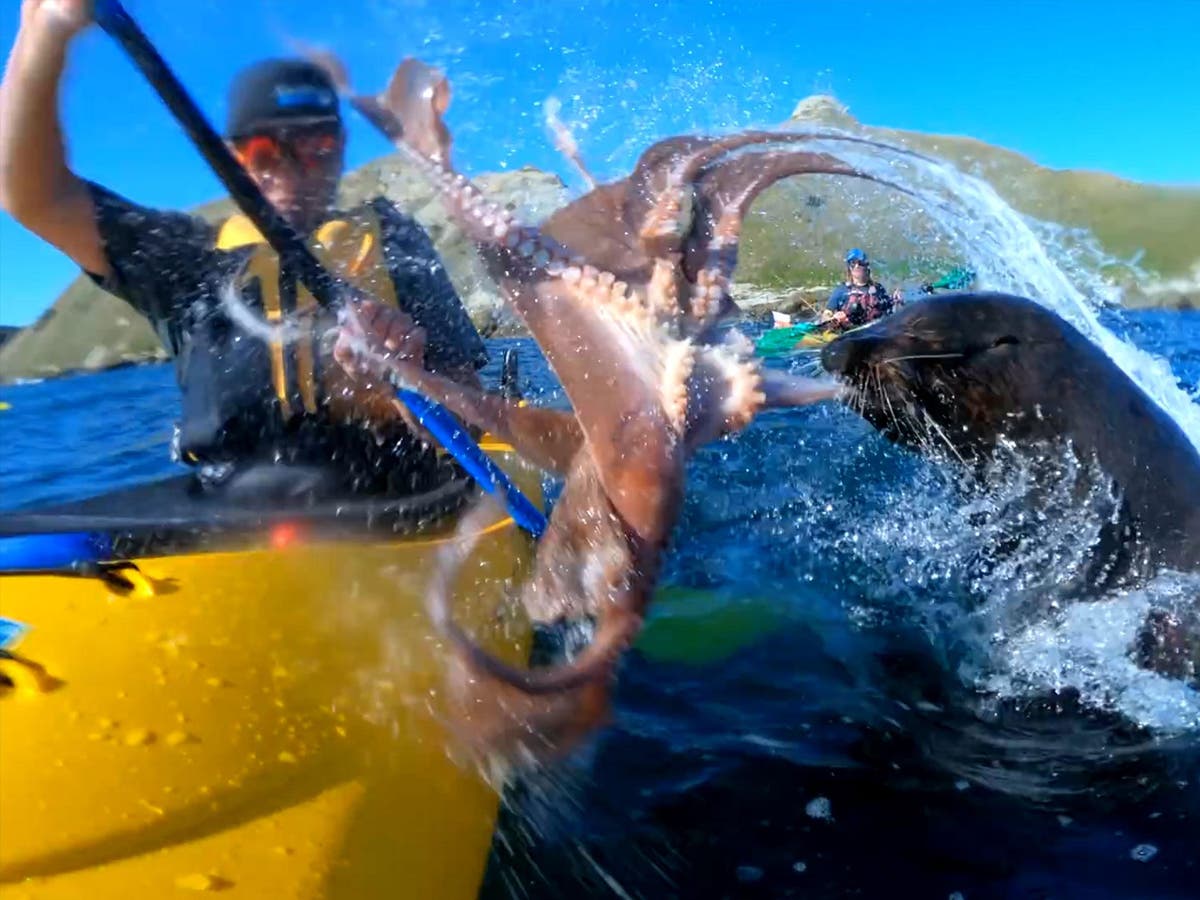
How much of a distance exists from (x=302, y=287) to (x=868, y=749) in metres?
2.26

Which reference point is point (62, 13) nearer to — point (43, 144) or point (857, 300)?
point (43, 144)

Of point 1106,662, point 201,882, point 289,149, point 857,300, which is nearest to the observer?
point 201,882

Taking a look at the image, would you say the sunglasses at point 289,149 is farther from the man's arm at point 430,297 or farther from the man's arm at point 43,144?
the man's arm at point 43,144

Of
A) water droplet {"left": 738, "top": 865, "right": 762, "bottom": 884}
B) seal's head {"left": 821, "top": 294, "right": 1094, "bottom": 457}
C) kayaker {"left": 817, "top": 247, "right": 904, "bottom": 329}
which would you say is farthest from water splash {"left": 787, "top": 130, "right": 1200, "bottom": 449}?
kayaker {"left": 817, "top": 247, "right": 904, "bottom": 329}

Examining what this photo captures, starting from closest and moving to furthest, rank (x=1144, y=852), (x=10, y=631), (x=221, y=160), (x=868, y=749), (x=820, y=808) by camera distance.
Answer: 1. (x=10, y=631)
2. (x=221, y=160)
3. (x=1144, y=852)
4. (x=820, y=808)
5. (x=868, y=749)

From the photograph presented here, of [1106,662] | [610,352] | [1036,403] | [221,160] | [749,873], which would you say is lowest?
[749,873]

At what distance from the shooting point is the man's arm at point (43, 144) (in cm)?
231

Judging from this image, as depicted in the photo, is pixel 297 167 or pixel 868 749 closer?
pixel 297 167

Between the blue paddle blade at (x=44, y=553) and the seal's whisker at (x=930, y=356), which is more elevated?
the seal's whisker at (x=930, y=356)

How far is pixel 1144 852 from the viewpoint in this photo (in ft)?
8.30

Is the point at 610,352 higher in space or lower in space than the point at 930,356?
higher

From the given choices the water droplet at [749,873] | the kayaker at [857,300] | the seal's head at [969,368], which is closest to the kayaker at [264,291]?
the seal's head at [969,368]

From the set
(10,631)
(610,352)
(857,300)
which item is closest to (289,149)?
(610,352)

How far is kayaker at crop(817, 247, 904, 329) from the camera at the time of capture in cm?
1316
